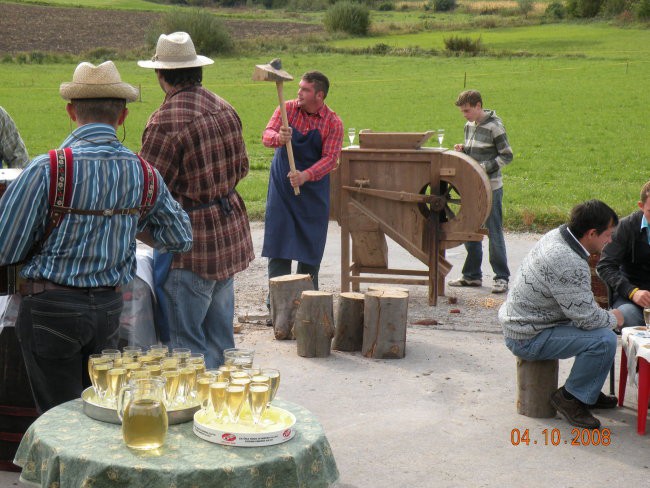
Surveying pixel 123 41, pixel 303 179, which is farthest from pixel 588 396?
pixel 123 41

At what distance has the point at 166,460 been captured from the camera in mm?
3318

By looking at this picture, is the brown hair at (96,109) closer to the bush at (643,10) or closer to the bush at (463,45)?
the bush at (463,45)

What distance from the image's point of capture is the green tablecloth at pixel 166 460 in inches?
128

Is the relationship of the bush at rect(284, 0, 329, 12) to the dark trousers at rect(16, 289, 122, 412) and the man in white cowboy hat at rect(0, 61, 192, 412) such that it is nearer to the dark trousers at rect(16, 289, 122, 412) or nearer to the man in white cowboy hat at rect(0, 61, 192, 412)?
the man in white cowboy hat at rect(0, 61, 192, 412)

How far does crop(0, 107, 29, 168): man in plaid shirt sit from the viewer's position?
25.7 feet

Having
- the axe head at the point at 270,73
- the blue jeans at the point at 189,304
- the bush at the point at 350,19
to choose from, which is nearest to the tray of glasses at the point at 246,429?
the blue jeans at the point at 189,304

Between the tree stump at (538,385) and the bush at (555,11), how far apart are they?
7532cm

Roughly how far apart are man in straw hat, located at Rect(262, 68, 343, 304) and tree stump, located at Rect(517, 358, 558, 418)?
277 cm

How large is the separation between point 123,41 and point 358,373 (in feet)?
166

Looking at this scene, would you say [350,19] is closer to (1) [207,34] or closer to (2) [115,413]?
(1) [207,34]

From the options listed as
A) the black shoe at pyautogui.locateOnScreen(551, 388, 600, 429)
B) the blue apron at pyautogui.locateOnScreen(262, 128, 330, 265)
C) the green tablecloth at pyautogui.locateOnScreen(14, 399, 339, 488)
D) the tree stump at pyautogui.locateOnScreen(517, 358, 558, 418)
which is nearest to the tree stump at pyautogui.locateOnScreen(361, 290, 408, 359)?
the blue apron at pyautogui.locateOnScreen(262, 128, 330, 265)

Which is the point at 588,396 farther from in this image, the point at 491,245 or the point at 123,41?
the point at 123,41

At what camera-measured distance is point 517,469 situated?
17.6ft

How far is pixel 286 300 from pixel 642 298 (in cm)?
289
